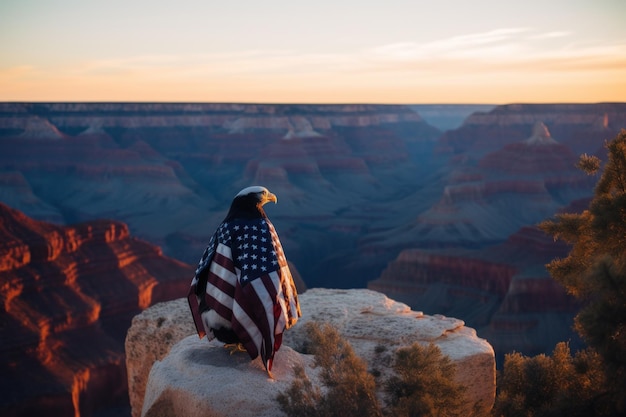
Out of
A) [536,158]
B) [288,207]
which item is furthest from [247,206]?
[288,207]

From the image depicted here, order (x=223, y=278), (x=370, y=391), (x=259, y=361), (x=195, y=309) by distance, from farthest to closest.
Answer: (x=195, y=309), (x=259, y=361), (x=223, y=278), (x=370, y=391)

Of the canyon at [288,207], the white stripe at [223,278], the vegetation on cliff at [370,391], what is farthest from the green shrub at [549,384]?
the canyon at [288,207]

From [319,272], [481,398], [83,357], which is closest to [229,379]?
[481,398]

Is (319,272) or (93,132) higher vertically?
(93,132)

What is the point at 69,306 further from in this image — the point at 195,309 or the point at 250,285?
the point at 250,285

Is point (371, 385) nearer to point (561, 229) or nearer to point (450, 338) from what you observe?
point (450, 338)

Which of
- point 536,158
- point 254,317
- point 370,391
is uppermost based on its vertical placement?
point 254,317

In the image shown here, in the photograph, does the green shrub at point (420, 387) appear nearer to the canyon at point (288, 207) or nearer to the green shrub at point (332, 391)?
the green shrub at point (332, 391)
